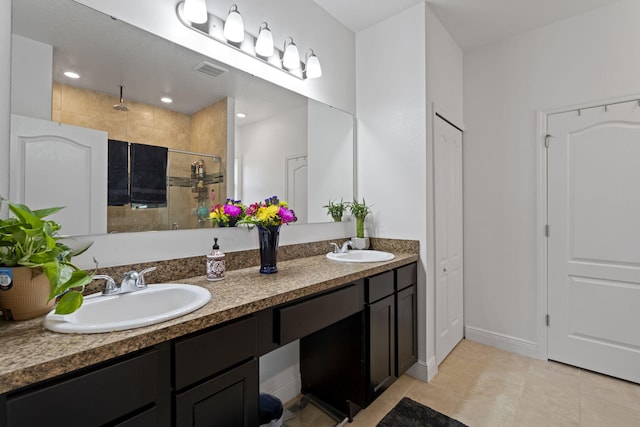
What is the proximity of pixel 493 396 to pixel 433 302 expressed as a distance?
66 cm

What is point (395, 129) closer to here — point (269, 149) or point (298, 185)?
point (298, 185)

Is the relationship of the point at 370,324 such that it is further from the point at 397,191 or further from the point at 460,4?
the point at 460,4

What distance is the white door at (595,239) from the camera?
83.0 inches

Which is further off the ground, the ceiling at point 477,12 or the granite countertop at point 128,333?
the ceiling at point 477,12

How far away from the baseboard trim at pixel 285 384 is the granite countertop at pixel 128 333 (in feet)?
2.59

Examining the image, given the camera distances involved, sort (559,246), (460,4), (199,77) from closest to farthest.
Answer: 1. (199,77)
2. (460,4)
3. (559,246)

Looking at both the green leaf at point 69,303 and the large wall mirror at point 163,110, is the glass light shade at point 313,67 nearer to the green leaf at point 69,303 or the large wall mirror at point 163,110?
the large wall mirror at point 163,110

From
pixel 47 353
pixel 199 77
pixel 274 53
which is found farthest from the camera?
pixel 274 53

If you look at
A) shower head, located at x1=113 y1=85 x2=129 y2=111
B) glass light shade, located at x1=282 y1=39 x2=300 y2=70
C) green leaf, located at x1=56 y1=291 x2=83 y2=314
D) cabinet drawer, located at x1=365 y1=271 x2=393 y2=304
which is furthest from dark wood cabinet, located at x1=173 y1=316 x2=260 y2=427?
glass light shade, located at x1=282 y1=39 x2=300 y2=70

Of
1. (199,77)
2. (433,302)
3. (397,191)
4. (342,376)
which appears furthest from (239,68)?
(433,302)

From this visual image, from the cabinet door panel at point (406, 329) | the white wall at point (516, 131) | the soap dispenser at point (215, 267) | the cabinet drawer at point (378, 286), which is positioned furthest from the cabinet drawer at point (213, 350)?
the white wall at point (516, 131)

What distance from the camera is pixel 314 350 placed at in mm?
1933

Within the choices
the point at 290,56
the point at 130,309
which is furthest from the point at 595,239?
the point at 130,309

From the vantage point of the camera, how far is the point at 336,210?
237 cm
